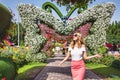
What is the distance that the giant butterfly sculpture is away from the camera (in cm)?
2427

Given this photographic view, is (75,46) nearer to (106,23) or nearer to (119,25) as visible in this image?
(106,23)

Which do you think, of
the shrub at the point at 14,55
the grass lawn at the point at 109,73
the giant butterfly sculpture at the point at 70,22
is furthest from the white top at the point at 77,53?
the giant butterfly sculpture at the point at 70,22

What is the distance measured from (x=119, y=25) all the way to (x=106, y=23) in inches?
2612

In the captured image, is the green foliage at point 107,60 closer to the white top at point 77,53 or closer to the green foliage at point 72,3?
the green foliage at point 72,3

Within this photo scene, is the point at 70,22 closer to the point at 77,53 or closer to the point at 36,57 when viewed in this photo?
the point at 36,57

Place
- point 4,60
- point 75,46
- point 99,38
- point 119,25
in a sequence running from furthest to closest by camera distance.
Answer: point 119,25, point 99,38, point 75,46, point 4,60

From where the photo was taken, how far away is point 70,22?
24.4 metres

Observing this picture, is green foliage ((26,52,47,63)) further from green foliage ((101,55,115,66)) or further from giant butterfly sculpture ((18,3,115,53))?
green foliage ((101,55,115,66))

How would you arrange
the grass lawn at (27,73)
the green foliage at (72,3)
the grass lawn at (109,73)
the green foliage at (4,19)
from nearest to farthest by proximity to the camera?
the green foliage at (4,19) → the green foliage at (72,3) → the grass lawn at (27,73) → the grass lawn at (109,73)

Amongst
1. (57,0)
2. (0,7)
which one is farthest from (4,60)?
(57,0)

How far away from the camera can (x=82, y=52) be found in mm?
9336

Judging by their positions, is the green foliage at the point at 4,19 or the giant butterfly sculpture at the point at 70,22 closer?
the green foliage at the point at 4,19

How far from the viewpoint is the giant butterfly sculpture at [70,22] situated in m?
A: 24.3

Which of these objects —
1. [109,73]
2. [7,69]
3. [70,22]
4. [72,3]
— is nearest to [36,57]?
[70,22]
